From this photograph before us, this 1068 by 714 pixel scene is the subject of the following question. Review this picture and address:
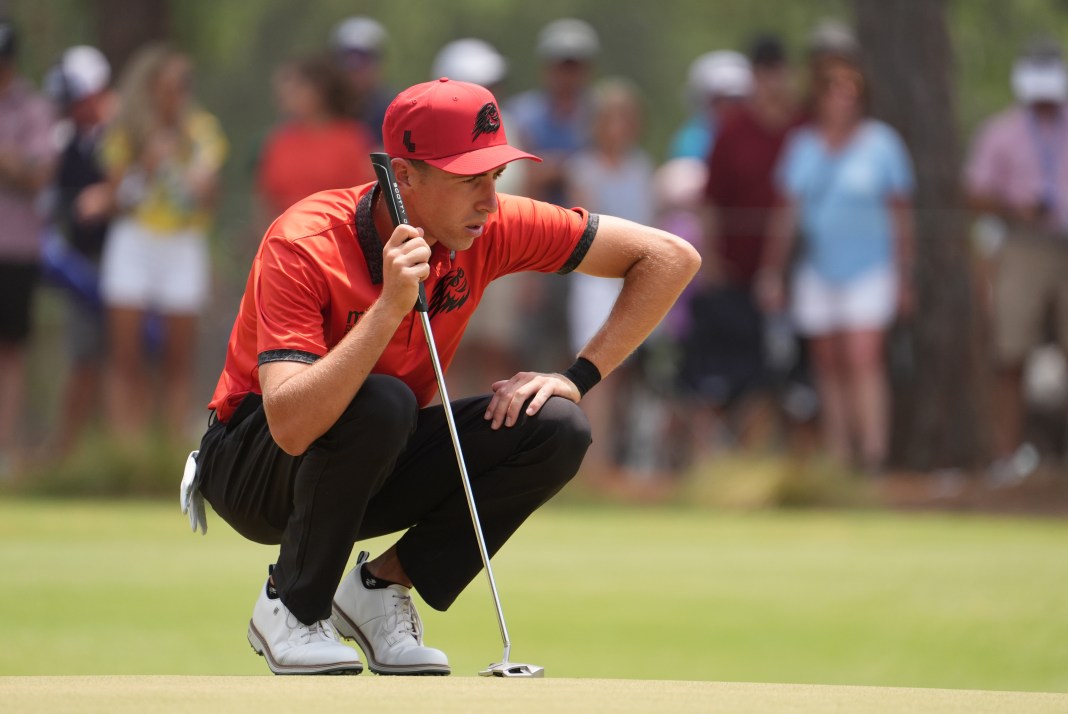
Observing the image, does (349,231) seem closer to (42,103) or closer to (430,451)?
(430,451)

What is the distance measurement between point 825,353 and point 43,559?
4.74m

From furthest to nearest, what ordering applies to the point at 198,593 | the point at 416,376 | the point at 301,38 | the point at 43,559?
the point at 301,38 < the point at 43,559 < the point at 198,593 < the point at 416,376

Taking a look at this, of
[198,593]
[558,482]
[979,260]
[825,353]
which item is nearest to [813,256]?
[825,353]

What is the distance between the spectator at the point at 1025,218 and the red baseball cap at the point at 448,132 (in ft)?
22.7

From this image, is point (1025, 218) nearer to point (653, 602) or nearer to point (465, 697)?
point (653, 602)

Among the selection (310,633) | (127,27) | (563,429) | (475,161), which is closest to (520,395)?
(563,429)

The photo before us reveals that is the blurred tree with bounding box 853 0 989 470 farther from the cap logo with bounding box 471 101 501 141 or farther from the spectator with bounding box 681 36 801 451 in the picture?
the cap logo with bounding box 471 101 501 141

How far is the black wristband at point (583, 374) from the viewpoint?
5172 millimetres

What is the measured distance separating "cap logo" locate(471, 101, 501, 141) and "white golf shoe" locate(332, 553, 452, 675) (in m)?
1.24

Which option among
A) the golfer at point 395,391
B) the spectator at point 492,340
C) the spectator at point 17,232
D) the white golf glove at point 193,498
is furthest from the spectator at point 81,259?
the golfer at point 395,391

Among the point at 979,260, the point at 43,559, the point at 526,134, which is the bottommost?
the point at 43,559

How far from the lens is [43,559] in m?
8.27

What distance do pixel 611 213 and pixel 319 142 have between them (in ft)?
5.70

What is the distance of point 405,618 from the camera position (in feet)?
16.7
